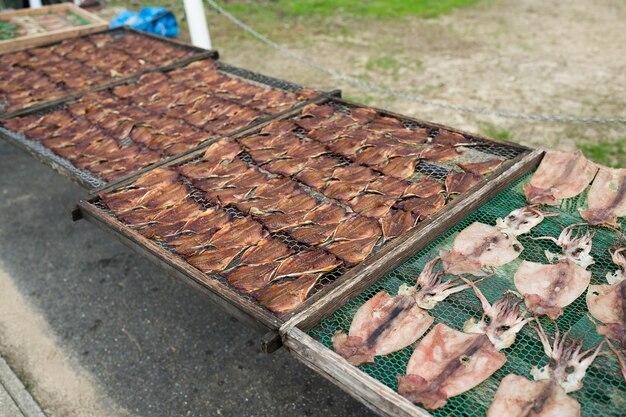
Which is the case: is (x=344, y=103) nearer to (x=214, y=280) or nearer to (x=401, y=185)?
(x=401, y=185)

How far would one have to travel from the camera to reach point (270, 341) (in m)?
2.43

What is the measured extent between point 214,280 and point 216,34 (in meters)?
10.1

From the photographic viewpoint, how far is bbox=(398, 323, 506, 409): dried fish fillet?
227cm

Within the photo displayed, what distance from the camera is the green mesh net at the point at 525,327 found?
7.45ft

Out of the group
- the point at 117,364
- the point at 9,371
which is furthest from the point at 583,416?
the point at 9,371

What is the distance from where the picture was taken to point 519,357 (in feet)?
8.11

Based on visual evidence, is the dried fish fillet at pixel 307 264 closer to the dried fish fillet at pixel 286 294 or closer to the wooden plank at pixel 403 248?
the dried fish fillet at pixel 286 294

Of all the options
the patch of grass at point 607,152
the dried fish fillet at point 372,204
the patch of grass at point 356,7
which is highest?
the dried fish fillet at point 372,204

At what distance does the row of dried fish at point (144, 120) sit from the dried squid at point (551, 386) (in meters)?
3.14

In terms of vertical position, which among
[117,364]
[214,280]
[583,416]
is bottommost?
[117,364]

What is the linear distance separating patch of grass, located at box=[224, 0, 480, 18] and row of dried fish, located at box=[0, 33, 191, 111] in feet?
22.0

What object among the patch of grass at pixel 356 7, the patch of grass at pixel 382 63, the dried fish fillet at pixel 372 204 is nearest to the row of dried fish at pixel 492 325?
the dried fish fillet at pixel 372 204

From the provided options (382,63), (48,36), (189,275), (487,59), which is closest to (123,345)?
(189,275)

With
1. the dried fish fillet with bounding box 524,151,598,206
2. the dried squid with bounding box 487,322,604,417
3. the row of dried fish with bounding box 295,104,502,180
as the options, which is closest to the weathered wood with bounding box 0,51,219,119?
the row of dried fish with bounding box 295,104,502,180
